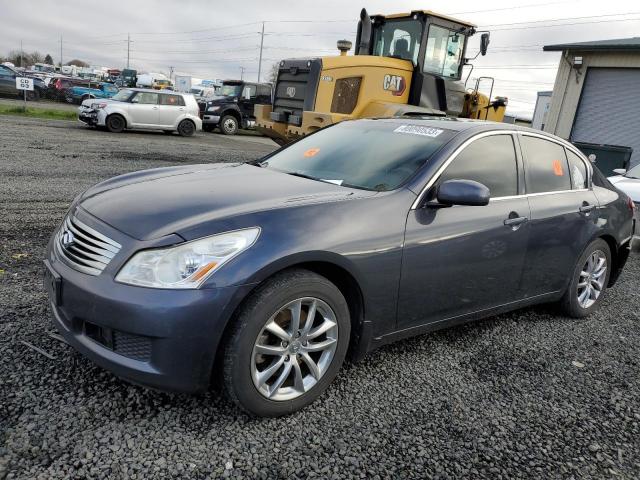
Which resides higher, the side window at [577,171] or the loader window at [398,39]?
the loader window at [398,39]

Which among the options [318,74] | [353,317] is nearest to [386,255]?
[353,317]

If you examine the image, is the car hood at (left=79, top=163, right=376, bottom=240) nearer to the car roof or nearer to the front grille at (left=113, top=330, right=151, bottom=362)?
the front grille at (left=113, top=330, right=151, bottom=362)

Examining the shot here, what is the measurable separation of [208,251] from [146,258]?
277 millimetres

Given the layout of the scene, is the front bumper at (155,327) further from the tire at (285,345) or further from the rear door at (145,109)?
the rear door at (145,109)

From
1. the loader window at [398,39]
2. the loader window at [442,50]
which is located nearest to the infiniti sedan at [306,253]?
the loader window at [442,50]

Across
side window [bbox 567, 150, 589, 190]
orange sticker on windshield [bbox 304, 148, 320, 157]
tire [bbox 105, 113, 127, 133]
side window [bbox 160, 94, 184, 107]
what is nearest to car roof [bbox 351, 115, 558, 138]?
side window [bbox 567, 150, 589, 190]

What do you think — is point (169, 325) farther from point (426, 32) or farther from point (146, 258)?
point (426, 32)

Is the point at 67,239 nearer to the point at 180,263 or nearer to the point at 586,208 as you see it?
the point at 180,263

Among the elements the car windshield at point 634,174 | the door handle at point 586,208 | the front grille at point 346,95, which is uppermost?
the front grille at point 346,95

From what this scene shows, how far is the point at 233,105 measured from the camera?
75.0 ft

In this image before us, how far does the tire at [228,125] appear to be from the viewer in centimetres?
2283

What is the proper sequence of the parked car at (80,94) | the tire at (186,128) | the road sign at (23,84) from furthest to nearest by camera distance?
1. the parked car at (80,94)
2. the road sign at (23,84)
3. the tire at (186,128)

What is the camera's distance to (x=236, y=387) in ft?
7.96

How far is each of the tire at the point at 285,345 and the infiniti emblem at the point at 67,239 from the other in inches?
38.5
